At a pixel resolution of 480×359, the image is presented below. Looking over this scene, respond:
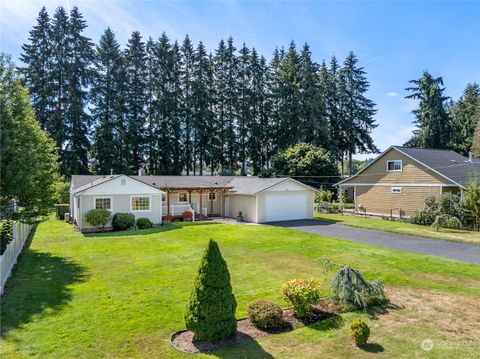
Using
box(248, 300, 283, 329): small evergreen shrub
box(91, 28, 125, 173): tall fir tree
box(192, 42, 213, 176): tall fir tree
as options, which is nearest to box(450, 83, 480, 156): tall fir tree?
Answer: box(192, 42, 213, 176): tall fir tree

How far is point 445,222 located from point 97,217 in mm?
21817

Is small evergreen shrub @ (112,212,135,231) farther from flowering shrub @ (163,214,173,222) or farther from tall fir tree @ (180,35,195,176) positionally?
tall fir tree @ (180,35,195,176)

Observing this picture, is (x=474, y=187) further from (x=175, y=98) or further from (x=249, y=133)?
(x=175, y=98)

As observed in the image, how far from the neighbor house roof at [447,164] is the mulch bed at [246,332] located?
20.5m

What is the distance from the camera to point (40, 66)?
39.0m

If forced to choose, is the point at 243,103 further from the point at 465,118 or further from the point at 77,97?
the point at 465,118

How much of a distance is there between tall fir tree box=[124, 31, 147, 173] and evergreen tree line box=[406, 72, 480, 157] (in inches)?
1496

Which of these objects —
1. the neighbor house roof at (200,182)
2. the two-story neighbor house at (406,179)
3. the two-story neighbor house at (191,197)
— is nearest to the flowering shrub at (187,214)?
the two-story neighbor house at (191,197)

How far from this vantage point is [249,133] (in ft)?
155

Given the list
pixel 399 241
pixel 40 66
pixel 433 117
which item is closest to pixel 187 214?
pixel 399 241

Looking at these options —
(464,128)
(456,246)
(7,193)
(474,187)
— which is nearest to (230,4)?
(7,193)

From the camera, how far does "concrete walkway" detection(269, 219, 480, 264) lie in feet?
46.9

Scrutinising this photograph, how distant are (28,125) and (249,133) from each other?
35.6 meters

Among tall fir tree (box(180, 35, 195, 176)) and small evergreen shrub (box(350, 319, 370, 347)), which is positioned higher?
tall fir tree (box(180, 35, 195, 176))
